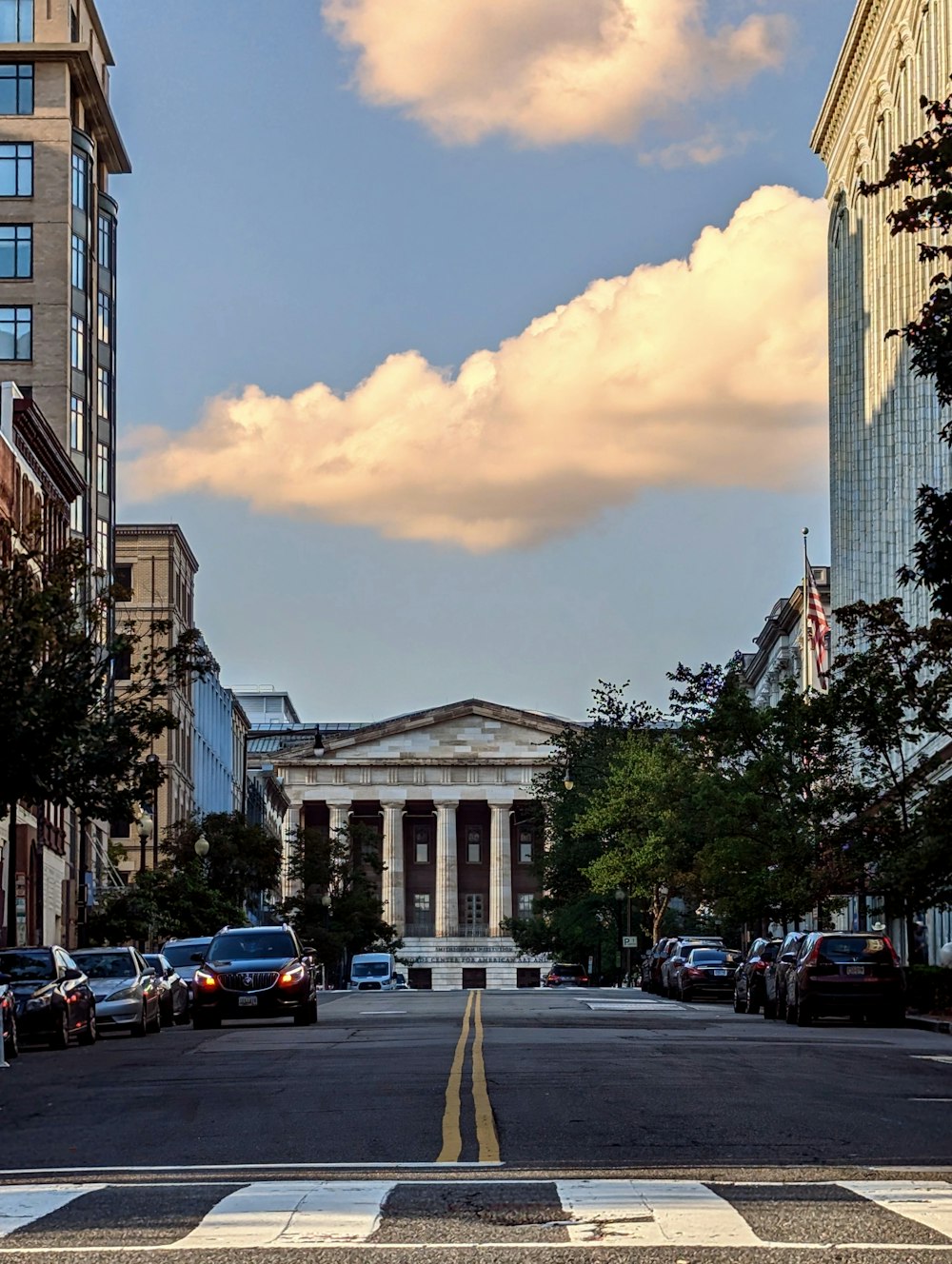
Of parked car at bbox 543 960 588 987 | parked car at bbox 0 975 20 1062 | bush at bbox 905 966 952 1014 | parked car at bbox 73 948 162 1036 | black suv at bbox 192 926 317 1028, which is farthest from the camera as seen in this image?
parked car at bbox 543 960 588 987

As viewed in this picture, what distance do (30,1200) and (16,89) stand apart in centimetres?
7302

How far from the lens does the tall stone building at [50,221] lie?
77562 millimetres

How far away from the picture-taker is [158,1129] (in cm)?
1542

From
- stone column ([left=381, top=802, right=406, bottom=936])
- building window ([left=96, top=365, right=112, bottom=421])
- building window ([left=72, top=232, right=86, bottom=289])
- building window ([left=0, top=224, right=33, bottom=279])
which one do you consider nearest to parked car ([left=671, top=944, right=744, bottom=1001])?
building window ([left=96, top=365, right=112, bottom=421])

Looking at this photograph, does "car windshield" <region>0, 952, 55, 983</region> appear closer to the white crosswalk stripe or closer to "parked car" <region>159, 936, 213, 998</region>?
"parked car" <region>159, 936, 213, 998</region>

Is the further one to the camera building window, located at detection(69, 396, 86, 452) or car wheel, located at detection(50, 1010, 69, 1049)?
building window, located at detection(69, 396, 86, 452)

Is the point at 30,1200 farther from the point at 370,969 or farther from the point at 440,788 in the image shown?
the point at 440,788

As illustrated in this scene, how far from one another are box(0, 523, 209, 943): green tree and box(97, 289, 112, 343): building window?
48207 millimetres

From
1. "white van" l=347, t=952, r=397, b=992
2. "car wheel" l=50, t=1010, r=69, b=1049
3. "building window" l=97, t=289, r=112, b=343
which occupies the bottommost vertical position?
"white van" l=347, t=952, r=397, b=992

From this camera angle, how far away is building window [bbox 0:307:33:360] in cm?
7750

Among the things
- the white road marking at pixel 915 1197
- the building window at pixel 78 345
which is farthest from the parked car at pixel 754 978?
the building window at pixel 78 345

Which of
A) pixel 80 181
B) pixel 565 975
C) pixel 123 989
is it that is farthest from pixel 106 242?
pixel 565 975

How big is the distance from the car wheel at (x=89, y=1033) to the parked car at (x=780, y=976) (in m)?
12.7

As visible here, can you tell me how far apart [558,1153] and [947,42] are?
170ft
